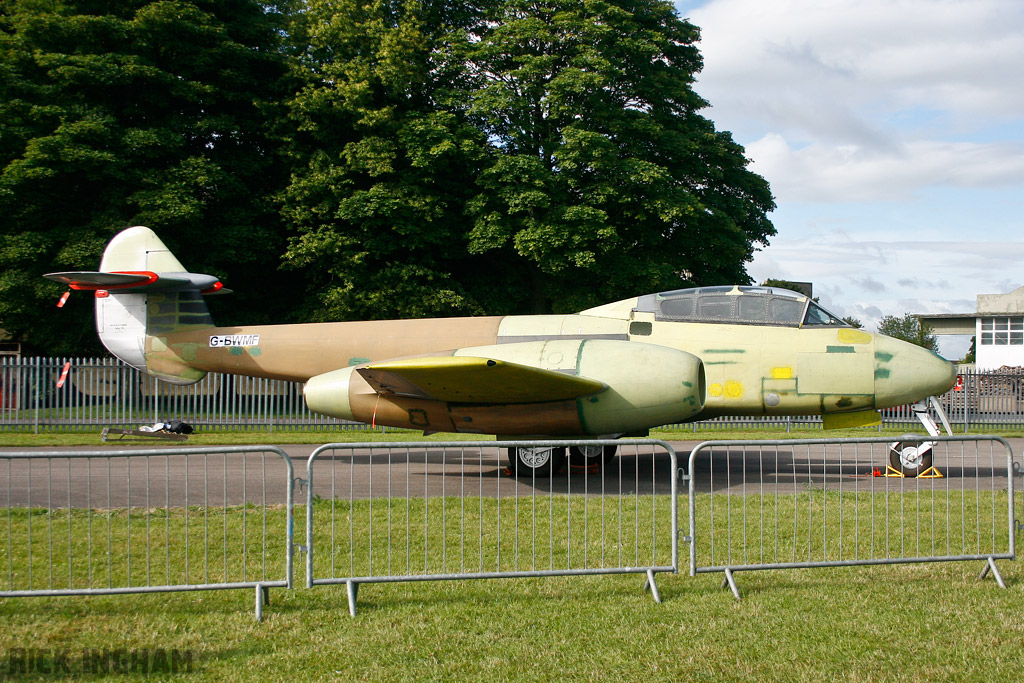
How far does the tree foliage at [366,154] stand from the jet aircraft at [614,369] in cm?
1288

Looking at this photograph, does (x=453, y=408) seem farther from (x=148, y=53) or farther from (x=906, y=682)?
(x=148, y=53)

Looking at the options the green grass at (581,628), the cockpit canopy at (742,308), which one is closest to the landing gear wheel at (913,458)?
the cockpit canopy at (742,308)

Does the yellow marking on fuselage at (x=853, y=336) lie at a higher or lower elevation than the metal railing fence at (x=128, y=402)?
higher

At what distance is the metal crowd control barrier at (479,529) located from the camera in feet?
18.6

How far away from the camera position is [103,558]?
6.59m

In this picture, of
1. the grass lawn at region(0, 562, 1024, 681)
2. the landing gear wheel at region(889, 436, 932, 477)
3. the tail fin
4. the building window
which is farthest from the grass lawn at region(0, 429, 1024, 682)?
the building window

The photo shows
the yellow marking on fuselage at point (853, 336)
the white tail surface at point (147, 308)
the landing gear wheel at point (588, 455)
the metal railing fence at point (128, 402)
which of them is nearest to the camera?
the yellow marking on fuselage at point (853, 336)

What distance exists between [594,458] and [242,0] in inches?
965

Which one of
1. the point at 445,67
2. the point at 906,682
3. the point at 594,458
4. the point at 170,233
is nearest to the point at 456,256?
the point at 445,67

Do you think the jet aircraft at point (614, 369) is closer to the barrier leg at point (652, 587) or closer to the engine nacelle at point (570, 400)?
the engine nacelle at point (570, 400)

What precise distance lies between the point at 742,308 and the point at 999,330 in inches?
2178

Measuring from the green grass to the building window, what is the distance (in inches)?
2326

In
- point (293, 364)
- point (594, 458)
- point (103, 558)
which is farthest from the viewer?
point (293, 364)

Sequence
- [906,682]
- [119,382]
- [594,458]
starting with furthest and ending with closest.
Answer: [119,382] < [594,458] < [906,682]
